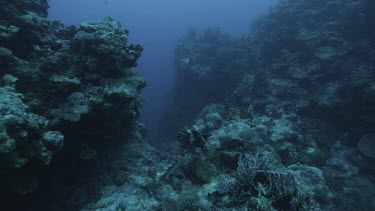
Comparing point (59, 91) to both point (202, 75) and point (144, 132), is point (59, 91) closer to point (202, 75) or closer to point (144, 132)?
point (144, 132)

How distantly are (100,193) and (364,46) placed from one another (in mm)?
11785

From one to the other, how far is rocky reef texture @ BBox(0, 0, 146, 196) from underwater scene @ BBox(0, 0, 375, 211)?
1.1 inches

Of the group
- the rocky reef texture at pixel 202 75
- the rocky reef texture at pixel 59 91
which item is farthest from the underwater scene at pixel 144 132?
the rocky reef texture at pixel 202 75

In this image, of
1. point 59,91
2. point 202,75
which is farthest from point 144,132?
point 202,75

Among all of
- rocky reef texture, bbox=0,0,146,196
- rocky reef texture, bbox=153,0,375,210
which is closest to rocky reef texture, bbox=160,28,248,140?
rocky reef texture, bbox=153,0,375,210

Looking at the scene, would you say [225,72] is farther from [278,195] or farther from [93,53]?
[278,195]

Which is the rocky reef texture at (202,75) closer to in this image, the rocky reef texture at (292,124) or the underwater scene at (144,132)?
the rocky reef texture at (292,124)

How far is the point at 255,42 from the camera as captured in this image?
18969 mm

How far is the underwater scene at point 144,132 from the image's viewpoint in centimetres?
535

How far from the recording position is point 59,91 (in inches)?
271

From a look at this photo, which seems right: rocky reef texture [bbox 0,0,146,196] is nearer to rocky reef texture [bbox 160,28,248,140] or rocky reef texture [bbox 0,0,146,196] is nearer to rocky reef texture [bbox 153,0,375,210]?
rocky reef texture [bbox 153,0,375,210]

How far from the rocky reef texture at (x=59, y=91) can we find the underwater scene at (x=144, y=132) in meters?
0.03

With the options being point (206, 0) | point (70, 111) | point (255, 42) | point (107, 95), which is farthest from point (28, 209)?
point (206, 0)

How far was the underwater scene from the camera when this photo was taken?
5352 mm
